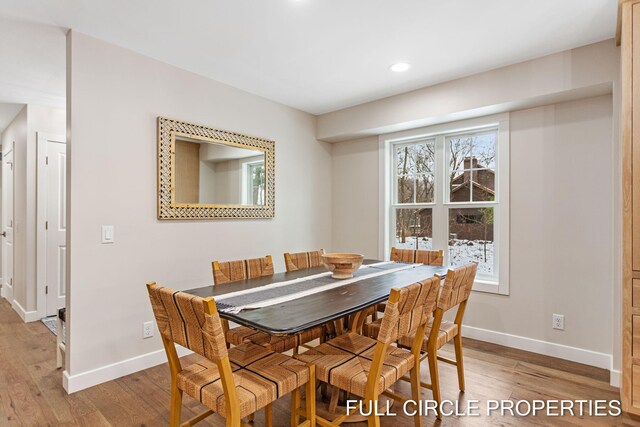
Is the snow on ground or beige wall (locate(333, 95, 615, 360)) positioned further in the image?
the snow on ground

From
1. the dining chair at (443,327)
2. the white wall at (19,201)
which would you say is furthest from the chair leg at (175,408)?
the white wall at (19,201)

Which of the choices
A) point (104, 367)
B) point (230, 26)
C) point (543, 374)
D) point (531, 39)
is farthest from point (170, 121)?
point (543, 374)

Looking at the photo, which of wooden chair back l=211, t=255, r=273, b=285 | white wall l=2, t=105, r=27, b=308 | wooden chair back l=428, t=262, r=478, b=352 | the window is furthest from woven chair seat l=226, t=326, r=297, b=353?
white wall l=2, t=105, r=27, b=308

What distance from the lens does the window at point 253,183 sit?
352 cm

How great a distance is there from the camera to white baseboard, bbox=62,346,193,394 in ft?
7.78

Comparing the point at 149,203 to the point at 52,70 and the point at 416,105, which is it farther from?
the point at 416,105

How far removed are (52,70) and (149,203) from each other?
144cm

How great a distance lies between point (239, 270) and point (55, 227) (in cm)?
305

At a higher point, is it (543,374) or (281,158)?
(281,158)

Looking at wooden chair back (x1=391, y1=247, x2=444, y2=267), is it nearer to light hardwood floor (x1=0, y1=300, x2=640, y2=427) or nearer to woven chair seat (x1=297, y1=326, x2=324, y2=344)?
light hardwood floor (x1=0, y1=300, x2=640, y2=427)

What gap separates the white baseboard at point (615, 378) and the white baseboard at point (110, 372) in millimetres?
3335

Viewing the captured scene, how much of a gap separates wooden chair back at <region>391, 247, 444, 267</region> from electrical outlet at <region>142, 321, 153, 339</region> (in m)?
2.19

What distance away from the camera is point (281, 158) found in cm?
391

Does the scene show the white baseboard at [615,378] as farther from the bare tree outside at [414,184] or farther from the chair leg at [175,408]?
the chair leg at [175,408]
